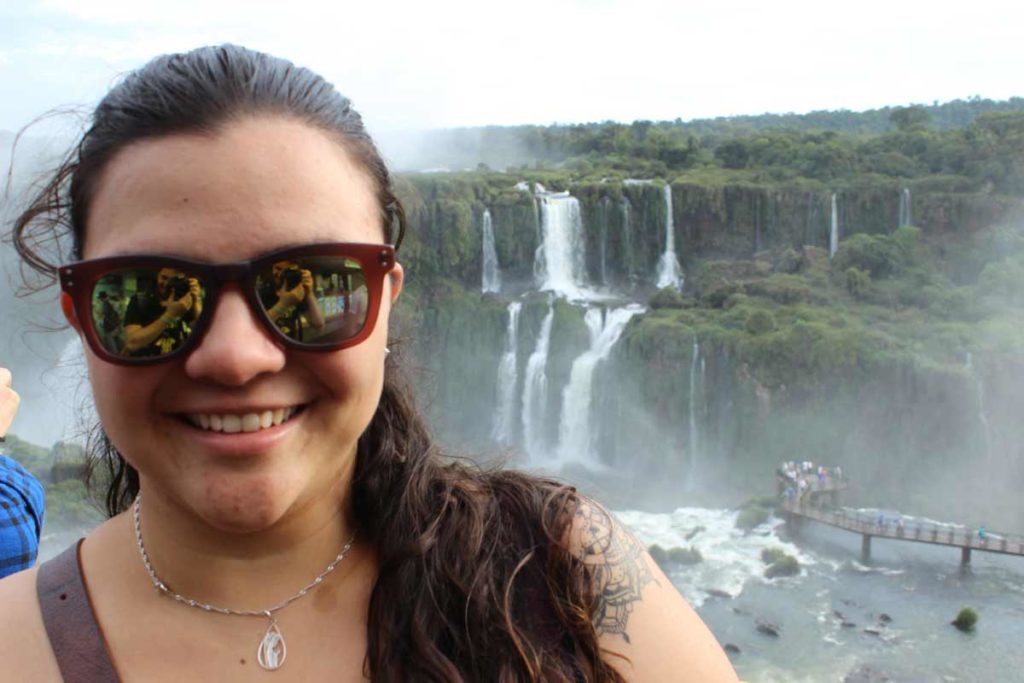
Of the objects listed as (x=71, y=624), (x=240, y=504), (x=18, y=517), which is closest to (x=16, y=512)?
(x=18, y=517)

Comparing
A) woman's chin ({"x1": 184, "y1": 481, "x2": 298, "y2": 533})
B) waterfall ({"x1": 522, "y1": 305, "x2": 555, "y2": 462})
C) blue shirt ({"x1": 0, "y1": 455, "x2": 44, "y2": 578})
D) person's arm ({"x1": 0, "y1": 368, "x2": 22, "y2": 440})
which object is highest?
woman's chin ({"x1": 184, "y1": 481, "x2": 298, "y2": 533})

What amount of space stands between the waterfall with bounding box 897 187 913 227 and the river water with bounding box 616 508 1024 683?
14.7m

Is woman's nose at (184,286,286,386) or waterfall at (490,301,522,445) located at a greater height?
→ woman's nose at (184,286,286,386)

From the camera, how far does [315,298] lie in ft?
3.74

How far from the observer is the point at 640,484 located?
23.0 m

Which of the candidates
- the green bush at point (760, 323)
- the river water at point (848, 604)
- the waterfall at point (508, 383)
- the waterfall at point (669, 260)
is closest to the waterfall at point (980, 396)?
the green bush at point (760, 323)

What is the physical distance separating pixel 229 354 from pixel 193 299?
9 centimetres

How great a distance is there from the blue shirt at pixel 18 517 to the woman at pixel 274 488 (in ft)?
2.87

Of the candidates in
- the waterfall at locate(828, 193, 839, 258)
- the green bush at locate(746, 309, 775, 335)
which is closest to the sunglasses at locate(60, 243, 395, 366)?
the green bush at locate(746, 309, 775, 335)

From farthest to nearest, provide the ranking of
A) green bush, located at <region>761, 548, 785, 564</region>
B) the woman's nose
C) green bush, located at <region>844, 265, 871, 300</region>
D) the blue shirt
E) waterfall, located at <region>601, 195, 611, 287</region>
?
1. waterfall, located at <region>601, 195, 611, 287</region>
2. green bush, located at <region>844, 265, 871, 300</region>
3. green bush, located at <region>761, 548, 785, 564</region>
4. the blue shirt
5. the woman's nose

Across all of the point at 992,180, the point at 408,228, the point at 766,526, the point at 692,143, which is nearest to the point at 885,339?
the point at 766,526

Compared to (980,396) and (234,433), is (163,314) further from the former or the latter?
(980,396)

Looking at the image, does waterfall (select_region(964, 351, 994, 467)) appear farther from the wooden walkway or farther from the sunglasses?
the sunglasses

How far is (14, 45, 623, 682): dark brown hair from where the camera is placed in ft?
3.81
